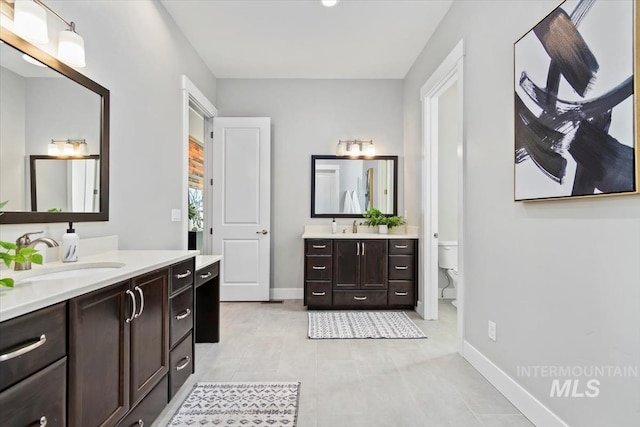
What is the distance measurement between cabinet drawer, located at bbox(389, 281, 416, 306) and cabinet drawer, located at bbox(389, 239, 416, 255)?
332 millimetres

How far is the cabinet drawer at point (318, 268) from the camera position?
13.0 ft

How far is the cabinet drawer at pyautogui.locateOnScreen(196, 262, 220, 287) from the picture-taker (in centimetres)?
253

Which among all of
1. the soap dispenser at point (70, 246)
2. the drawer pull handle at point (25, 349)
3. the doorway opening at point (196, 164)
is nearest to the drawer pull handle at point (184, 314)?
the soap dispenser at point (70, 246)

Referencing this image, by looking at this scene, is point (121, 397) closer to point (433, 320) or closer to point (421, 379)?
point (421, 379)

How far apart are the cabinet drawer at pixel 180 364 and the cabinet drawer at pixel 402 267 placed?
2.35 metres

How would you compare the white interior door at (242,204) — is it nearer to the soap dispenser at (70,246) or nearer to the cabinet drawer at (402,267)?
the cabinet drawer at (402,267)

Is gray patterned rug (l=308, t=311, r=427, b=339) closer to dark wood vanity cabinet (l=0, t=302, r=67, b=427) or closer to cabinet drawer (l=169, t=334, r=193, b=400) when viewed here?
cabinet drawer (l=169, t=334, r=193, b=400)

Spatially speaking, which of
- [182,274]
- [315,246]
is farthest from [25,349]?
[315,246]

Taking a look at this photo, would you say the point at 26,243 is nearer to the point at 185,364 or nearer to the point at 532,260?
the point at 185,364

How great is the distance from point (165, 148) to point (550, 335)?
115 inches

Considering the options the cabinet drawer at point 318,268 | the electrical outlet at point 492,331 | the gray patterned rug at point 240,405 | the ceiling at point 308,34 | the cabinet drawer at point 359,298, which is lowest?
the gray patterned rug at point 240,405

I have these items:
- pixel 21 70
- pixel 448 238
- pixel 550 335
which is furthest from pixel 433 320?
pixel 21 70

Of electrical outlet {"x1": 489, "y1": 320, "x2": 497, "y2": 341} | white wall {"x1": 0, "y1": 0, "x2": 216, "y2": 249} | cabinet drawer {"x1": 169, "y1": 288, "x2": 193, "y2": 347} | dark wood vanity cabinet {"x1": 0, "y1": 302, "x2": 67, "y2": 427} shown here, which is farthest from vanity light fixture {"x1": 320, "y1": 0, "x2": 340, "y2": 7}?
dark wood vanity cabinet {"x1": 0, "y1": 302, "x2": 67, "y2": 427}

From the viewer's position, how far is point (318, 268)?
3.98m
